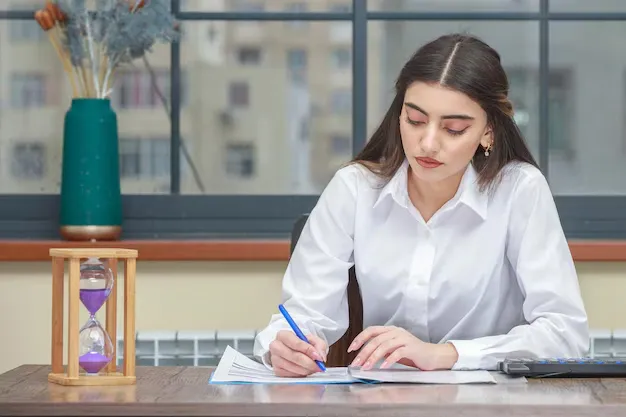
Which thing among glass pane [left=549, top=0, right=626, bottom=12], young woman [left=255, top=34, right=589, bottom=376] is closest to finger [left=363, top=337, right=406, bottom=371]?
young woman [left=255, top=34, right=589, bottom=376]

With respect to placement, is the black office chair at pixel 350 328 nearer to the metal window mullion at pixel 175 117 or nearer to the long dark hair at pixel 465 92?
the long dark hair at pixel 465 92

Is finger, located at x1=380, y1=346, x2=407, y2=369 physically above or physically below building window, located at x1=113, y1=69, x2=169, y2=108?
below

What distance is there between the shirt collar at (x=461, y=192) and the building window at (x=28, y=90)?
1.40 meters

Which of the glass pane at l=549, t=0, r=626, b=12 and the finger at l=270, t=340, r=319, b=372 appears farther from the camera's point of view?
the glass pane at l=549, t=0, r=626, b=12

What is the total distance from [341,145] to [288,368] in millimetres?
1577

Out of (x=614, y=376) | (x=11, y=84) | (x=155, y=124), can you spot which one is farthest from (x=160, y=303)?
(x=614, y=376)

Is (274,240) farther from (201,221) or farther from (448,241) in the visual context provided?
(448,241)

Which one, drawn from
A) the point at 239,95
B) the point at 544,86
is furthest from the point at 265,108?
the point at 544,86

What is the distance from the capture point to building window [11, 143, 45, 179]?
3.15 meters

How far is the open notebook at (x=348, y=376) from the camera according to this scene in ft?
5.28

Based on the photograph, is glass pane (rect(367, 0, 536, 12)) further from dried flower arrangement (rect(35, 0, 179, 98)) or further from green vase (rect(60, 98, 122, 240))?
green vase (rect(60, 98, 122, 240))

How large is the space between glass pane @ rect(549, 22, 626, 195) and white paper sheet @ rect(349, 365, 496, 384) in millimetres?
1631

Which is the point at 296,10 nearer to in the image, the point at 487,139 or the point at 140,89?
the point at 140,89

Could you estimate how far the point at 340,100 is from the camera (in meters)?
3.21
